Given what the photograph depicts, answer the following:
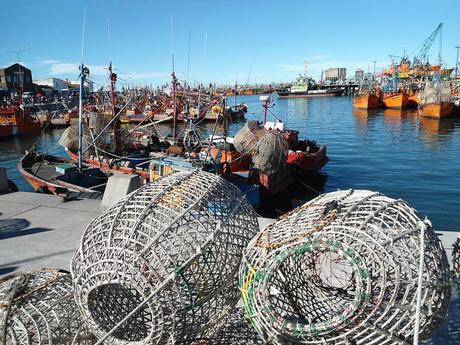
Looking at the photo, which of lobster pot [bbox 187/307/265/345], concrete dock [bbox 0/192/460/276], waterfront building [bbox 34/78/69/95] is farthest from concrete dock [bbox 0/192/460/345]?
waterfront building [bbox 34/78/69/95]

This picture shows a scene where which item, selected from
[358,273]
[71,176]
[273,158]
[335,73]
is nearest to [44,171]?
[71,176]

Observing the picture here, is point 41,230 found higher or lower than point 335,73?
lower

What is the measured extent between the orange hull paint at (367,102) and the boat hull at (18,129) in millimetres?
42409

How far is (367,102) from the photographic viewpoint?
55094 mm

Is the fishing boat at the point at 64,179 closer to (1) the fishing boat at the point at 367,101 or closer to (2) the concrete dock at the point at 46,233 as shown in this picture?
(2) the concrete dock at the point at 46,233

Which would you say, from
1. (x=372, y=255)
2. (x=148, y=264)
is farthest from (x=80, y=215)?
(x=372, y=255)

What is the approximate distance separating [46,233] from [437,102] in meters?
47.3

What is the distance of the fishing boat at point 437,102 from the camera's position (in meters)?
42.2

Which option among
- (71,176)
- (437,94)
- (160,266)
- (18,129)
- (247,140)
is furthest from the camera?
(437,94)

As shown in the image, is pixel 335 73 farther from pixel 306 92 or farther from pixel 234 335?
pixel 234 335

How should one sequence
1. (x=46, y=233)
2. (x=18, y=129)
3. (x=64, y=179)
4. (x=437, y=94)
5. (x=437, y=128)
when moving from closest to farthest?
(x=46, y=233), (x=64, y=179), (x=437, y=128), (x=18, y=129), (x=437, y=94)

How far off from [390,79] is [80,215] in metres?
78.9

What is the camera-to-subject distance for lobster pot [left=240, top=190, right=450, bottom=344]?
9.91 ft

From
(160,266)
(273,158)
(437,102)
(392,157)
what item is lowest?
(392,157)
